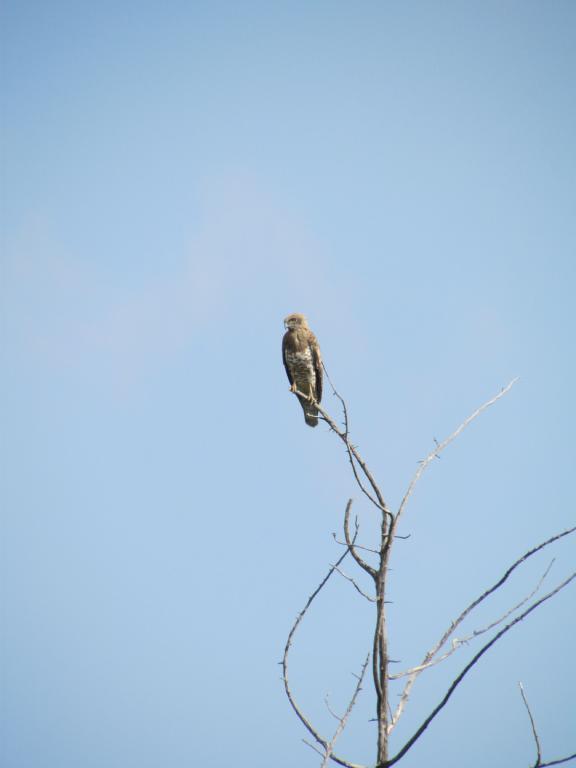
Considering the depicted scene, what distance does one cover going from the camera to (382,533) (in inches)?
117

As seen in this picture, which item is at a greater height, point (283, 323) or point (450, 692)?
point (283, 323)

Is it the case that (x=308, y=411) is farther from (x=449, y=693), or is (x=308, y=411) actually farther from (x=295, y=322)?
(x=449, y=693)

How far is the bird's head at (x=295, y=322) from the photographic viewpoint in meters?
9.70

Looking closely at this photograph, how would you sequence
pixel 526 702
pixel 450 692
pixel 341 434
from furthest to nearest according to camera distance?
pixel 341 434 → pixel 526 702 → pixel 450 692

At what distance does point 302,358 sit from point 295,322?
594 mm

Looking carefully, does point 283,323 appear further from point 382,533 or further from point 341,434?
point 382,533

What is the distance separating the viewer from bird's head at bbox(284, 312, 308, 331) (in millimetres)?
9703

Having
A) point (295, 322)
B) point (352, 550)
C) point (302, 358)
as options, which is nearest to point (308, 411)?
point (302, 358)

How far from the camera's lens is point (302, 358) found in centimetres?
950

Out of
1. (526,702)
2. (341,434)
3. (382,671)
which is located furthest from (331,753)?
(341,434)

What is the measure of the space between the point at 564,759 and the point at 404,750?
582 mm

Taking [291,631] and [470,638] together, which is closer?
[470,638]

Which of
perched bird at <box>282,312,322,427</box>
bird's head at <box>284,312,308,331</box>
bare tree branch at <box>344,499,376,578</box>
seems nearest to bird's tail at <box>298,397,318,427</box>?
perched bird at <box>282,312,322,427</box>

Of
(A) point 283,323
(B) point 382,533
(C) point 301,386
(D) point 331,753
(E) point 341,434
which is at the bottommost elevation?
(D) point 331,753
